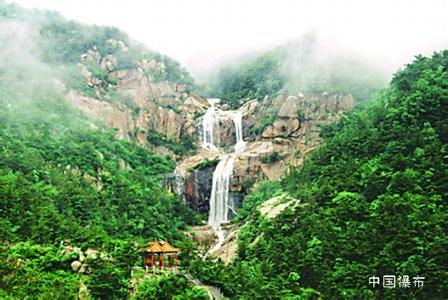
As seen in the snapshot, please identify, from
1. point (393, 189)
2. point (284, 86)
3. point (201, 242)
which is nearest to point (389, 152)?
point (393, 189)

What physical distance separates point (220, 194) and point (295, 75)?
18.9 m

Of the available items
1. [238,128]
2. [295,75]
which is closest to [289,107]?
[238,128]

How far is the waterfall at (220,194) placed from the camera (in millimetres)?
49906

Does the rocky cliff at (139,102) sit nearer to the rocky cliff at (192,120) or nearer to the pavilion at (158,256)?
the rocky cliff at (192,120)

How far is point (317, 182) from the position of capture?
115 ft

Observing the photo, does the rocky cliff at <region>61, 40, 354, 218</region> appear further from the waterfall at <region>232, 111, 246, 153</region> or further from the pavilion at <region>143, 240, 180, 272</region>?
the pavilion at <region>143, 240, 180, 272</region>

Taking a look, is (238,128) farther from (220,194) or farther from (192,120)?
(220,194)

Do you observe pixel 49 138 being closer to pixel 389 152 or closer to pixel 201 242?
pixel 201 242

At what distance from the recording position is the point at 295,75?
6412cm

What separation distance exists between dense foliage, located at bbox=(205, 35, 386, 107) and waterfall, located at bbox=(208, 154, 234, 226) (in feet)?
37.8

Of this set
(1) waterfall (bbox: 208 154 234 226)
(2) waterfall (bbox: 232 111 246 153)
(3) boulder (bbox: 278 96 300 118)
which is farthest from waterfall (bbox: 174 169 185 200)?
(3) boulder (bbox: 278 96 300 118)

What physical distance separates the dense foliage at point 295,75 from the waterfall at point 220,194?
1151 centimetres

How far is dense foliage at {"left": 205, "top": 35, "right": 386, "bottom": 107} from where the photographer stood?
2314 inches

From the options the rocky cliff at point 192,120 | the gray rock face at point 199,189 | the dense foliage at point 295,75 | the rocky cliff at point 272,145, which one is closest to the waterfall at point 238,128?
the rocky cliff at point 192,120
